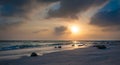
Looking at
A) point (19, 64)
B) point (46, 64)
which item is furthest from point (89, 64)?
point (19, 64)

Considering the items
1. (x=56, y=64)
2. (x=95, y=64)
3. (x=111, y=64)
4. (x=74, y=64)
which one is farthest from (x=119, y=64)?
(x=56, y=64)

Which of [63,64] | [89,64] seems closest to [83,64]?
[89,64]

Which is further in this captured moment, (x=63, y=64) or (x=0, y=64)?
(x=0, y=64)

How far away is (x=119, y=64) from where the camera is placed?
17.4m

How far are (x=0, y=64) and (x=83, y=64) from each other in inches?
314

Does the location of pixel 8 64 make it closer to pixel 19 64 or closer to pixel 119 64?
pixel 19 64

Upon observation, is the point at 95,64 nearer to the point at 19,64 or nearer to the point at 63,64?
the point at 63,64

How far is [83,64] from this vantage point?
1783 cm

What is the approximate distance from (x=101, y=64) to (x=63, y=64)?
3422 millimetres

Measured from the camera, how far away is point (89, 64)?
1766cm

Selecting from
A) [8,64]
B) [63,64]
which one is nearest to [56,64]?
[63,64]

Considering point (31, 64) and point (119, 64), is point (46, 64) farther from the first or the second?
point (119, 64)

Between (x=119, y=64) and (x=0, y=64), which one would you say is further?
(x=0, y=64)

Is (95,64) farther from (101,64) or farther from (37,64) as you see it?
(37,64)
